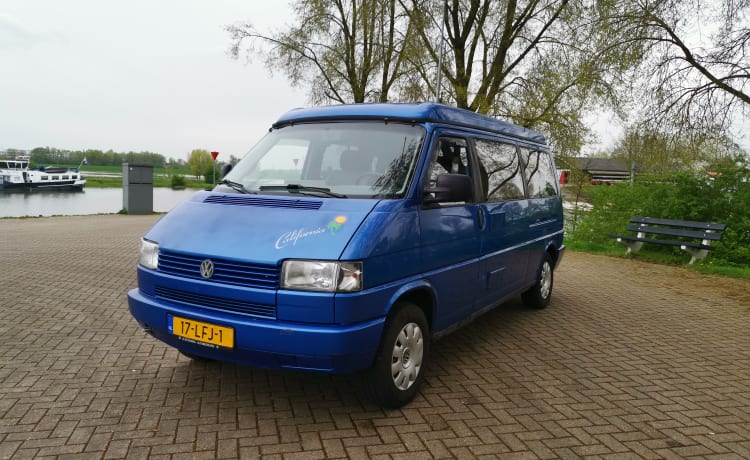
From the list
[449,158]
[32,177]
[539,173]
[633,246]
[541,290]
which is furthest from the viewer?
[32,177]

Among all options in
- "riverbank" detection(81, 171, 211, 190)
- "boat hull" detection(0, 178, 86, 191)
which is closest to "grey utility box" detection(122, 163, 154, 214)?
"boat hull" detection(0, 178, 86, 191)

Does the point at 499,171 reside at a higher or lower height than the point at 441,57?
lower

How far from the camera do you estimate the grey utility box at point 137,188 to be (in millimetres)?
19953

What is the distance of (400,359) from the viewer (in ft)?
11.6

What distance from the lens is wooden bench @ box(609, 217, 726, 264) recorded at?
35.4 feet

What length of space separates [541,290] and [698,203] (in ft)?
23.9

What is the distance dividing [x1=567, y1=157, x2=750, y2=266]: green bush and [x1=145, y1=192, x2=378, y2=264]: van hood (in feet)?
35.4

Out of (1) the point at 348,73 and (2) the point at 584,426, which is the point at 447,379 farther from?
(1) the point at 348,73

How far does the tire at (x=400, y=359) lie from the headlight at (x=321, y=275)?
0.54 m

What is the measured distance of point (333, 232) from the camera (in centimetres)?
308

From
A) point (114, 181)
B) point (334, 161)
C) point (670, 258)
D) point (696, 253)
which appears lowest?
point (114, 181)

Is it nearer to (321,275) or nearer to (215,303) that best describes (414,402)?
(321,275)

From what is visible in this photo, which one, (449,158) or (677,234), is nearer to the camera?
(449,158)

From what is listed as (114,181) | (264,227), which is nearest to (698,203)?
(264,227)
